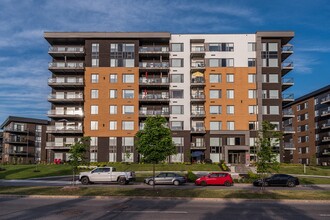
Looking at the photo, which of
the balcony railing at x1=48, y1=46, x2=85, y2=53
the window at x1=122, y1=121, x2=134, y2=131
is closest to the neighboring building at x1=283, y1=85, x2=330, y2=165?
the window at x1=122, y1=121, x2=134, y2=131

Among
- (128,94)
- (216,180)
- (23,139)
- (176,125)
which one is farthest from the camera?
(23,139)

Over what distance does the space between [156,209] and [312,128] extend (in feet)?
284

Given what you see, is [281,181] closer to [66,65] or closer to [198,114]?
[198,114]

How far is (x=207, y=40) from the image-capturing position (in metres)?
74.8

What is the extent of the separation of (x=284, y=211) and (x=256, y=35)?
195 ft

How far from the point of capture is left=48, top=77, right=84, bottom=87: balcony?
Answer: 239ft

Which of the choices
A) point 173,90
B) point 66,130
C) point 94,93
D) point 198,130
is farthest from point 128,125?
point 198,130

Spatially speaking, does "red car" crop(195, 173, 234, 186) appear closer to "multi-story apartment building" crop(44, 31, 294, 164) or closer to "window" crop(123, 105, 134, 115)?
"multi-story apartment building" crop(44, 31, 294, 164)

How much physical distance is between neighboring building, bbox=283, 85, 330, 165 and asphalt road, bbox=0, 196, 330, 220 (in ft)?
204

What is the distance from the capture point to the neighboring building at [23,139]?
359ft

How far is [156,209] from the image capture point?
759 inches

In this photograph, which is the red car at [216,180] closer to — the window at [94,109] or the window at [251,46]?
the window at [94,109]

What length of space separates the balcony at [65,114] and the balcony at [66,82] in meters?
5.12

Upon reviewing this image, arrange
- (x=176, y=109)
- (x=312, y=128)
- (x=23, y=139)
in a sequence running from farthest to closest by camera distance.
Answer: (x=23, y=139) → (x=312, y=128) → (x=176, y=109)
